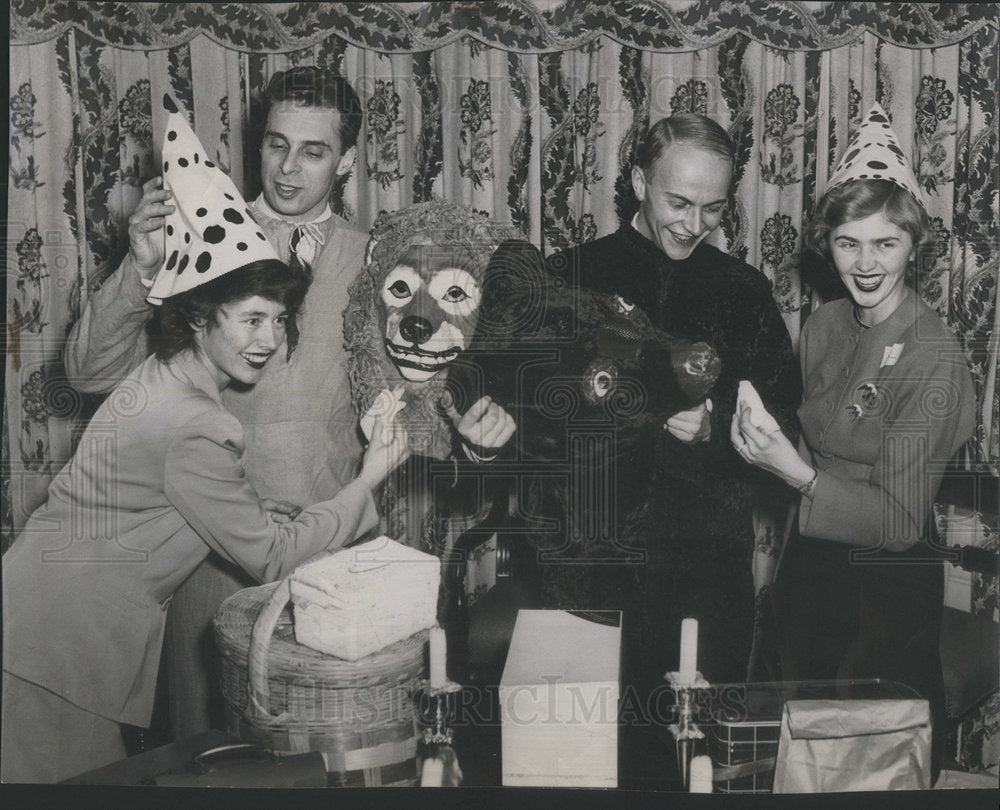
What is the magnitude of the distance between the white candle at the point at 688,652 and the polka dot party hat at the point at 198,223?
132cm

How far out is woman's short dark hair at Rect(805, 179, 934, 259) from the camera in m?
2.31

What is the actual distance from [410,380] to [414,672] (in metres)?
0.70

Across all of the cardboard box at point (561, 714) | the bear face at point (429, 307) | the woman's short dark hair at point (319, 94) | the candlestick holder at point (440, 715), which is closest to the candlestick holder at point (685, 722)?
the cardboard box at point (561, 714)

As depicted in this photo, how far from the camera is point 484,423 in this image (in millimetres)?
2357

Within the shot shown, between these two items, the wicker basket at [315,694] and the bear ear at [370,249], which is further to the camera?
the bear ear at [370,249]

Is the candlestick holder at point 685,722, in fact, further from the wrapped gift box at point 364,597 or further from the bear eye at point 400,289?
the bear eye at point 400,289

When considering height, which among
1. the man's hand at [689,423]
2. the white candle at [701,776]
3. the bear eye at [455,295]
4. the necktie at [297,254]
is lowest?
the white candle at [701,776]

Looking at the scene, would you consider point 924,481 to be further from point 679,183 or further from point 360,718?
point 360,718

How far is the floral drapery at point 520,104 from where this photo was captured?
2.34 meters

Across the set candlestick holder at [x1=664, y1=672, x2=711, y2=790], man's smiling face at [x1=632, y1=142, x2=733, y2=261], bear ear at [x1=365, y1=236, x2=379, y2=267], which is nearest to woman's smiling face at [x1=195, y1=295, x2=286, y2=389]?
bear ear at [x1=365, y1=236, x2=379, y2=267]

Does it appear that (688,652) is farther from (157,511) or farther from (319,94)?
(319,94)

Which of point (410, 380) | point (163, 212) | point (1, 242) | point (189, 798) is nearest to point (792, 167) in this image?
point (410, 380)

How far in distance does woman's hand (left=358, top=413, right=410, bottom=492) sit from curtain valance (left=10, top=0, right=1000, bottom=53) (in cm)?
91

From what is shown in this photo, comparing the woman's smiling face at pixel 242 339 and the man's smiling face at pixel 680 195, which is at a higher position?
the man's smiling face at pixel 680 195
